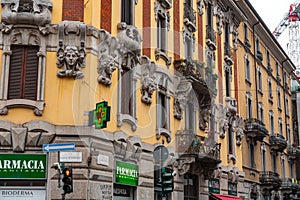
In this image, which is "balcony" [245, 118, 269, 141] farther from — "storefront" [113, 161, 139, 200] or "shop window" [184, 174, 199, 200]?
"storefront" [113, 161, 139, 200]

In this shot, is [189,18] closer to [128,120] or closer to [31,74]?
[128,120]

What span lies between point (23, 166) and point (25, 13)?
518 cm

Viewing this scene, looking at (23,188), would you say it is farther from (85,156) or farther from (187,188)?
(187,188)

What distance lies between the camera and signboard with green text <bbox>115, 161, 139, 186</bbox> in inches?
728

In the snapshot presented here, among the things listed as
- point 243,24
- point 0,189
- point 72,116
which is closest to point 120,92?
point 72,116

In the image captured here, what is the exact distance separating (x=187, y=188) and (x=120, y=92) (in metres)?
7.56

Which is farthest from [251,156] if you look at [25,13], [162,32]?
[25,13]

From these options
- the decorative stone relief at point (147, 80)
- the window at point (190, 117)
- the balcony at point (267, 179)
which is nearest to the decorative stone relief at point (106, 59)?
the decorative stone relief at point (147, 80)

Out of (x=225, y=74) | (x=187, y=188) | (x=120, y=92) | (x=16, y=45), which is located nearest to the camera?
(x=16, y=45)

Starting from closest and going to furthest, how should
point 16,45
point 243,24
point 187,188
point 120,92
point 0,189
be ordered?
point 0,189 → point 16,45 → point 120,92 → point 187,188 → point 243,24

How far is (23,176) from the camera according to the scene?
16.6 meters

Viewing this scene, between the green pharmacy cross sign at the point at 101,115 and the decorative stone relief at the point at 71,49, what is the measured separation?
133 centimetres

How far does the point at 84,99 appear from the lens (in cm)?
1738

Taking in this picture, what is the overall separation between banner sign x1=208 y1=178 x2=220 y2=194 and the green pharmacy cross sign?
11.5 meters
